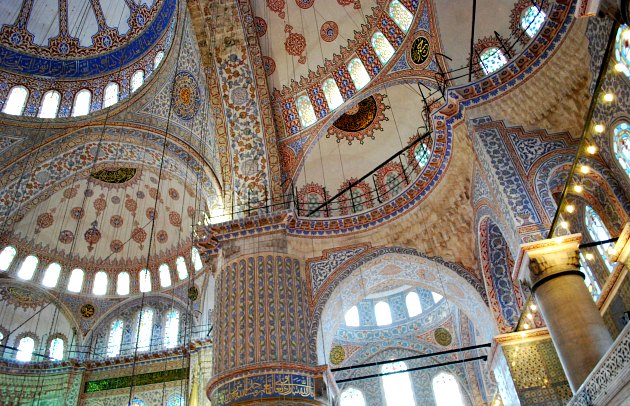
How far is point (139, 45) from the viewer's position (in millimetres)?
12719

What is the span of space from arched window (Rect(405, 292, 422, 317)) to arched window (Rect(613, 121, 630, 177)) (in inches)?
320

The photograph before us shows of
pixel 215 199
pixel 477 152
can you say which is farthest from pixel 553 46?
pixel 215 199

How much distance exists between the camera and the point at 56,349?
13828 mm

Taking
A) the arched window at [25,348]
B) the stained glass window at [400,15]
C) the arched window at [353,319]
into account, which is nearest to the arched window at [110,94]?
the arched window at [25,348]

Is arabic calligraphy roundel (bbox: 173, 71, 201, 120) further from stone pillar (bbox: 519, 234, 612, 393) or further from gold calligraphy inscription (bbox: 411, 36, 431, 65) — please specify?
stone pillar (bbox: 519, 234, 612, 393)

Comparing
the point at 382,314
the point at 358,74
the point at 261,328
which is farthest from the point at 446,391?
the point at 358,74

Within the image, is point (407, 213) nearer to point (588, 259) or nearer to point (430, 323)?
point (588, 259)

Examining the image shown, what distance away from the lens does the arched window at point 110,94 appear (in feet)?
40.7

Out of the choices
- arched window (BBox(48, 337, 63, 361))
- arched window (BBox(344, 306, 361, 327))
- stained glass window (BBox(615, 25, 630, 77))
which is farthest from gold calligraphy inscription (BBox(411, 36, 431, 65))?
arched window (BBox(48, 337, 63, 361))

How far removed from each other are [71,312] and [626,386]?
13.7 metres

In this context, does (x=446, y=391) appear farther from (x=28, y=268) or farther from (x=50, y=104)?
(x=50, y=104)

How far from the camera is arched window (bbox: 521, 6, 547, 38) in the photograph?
24.3ft

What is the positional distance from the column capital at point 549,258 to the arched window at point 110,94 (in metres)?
9.97

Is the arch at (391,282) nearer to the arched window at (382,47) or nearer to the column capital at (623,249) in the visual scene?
the column capital at (623,249)
